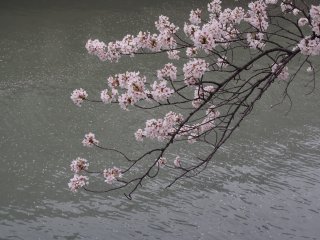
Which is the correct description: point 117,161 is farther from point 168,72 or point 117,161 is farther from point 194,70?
point 194,70

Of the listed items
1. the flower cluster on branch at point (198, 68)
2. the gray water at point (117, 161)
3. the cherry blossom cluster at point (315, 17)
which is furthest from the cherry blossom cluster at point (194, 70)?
the gray water at point (117, 161)

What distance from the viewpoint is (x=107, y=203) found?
4.34 m

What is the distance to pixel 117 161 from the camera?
5.12 metres

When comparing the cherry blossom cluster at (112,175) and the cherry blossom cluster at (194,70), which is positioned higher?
the cherry blossom cluster at (194,70)

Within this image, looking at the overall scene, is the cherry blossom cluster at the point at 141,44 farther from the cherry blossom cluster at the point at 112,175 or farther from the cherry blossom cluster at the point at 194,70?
the cherry blossom cluster at the point at 112,175

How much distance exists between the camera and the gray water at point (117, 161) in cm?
405

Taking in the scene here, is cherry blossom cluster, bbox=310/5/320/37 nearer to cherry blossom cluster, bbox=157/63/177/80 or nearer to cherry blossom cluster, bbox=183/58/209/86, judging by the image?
cherry blossom cluster, bbox=183/58/209/86

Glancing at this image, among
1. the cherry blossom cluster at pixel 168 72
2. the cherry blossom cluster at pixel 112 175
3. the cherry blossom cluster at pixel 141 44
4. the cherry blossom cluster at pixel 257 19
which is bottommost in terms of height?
the cherry blossom cluster at pixel 112 175

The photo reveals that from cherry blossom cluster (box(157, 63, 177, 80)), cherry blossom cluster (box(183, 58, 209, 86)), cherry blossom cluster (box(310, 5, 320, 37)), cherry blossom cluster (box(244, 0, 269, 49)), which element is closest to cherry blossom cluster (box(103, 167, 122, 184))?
cherry blossom cluster (box(157, 63, 177, 80))

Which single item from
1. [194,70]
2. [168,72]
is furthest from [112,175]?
[194,70]

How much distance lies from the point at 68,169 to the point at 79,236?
1157 mm

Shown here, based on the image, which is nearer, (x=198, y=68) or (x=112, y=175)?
(x=198, y=68)

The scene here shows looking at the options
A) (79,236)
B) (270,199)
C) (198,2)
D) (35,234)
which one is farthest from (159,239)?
(198,2)

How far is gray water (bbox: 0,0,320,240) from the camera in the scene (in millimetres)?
4055
